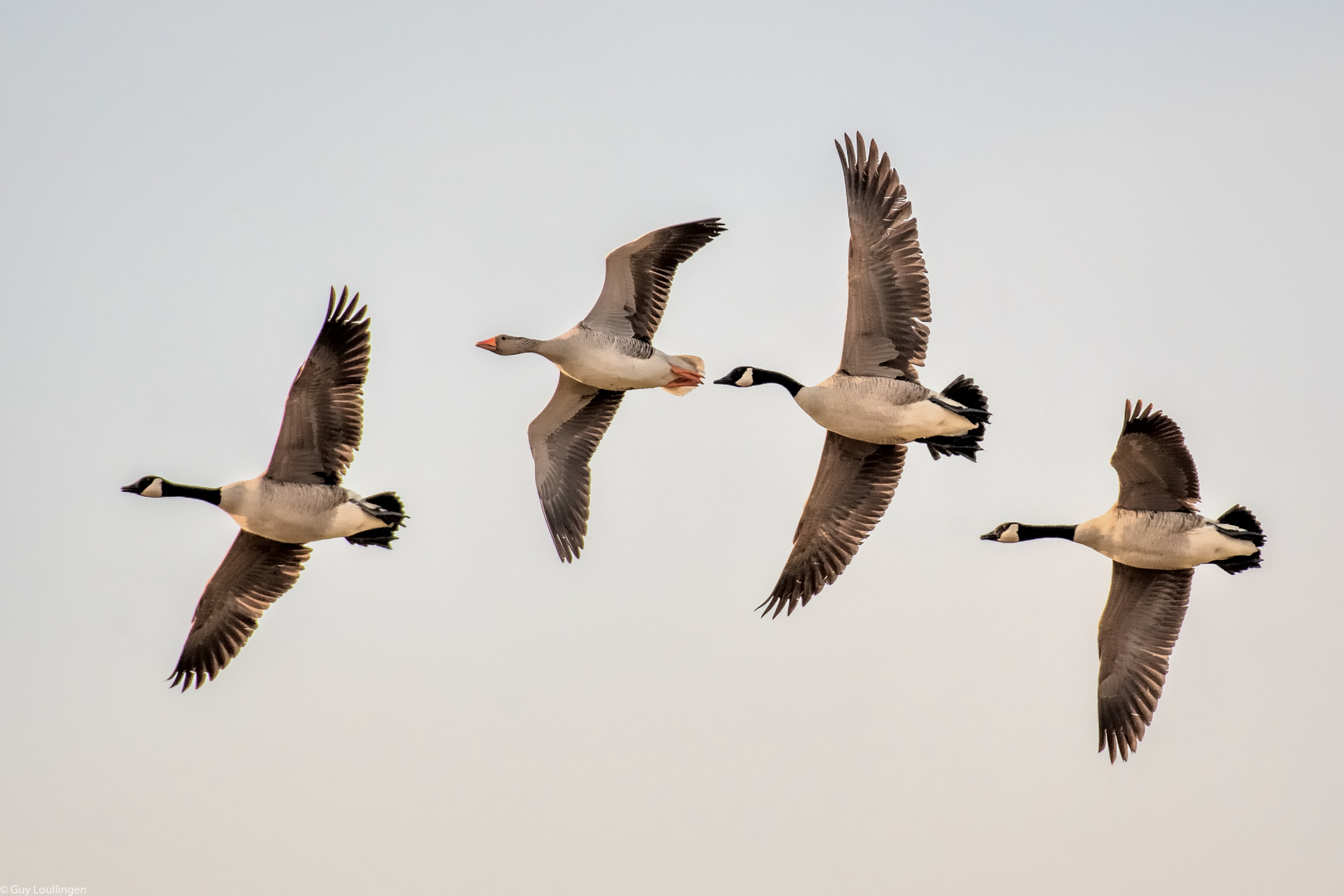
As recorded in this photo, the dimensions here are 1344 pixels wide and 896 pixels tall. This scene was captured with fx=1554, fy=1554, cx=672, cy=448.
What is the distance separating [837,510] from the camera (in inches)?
715

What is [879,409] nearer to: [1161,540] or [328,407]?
[1161,540]

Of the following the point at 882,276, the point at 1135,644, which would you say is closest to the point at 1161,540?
the point at 1135,644

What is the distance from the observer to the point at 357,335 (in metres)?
16.9

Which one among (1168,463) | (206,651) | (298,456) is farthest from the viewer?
(206,651)

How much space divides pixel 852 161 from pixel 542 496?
18.1ft

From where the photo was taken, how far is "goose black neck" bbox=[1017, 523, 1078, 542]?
55.8ft

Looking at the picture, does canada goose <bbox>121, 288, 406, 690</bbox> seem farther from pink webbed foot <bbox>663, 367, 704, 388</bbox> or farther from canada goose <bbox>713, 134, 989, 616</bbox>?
canada goose <bbox>713, 134, 989, 616</bbox>

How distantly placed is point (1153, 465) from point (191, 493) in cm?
1034

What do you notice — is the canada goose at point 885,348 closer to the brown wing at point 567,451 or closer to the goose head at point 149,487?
the brown wing at point 567,451

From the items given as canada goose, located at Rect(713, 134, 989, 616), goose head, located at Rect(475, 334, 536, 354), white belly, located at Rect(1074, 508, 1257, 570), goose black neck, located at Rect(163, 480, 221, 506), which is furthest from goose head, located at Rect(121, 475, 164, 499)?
white belly, located at Rect(1074, 508, 1257, 570)

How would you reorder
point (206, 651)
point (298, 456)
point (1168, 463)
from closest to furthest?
1. point (1168, 463)
2. point (298, 456)
3. point (206, 651)

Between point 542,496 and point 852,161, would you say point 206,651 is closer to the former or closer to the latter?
point 542,496

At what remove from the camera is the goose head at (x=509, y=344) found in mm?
18359

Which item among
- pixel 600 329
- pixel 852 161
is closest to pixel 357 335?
pixel 600 329
